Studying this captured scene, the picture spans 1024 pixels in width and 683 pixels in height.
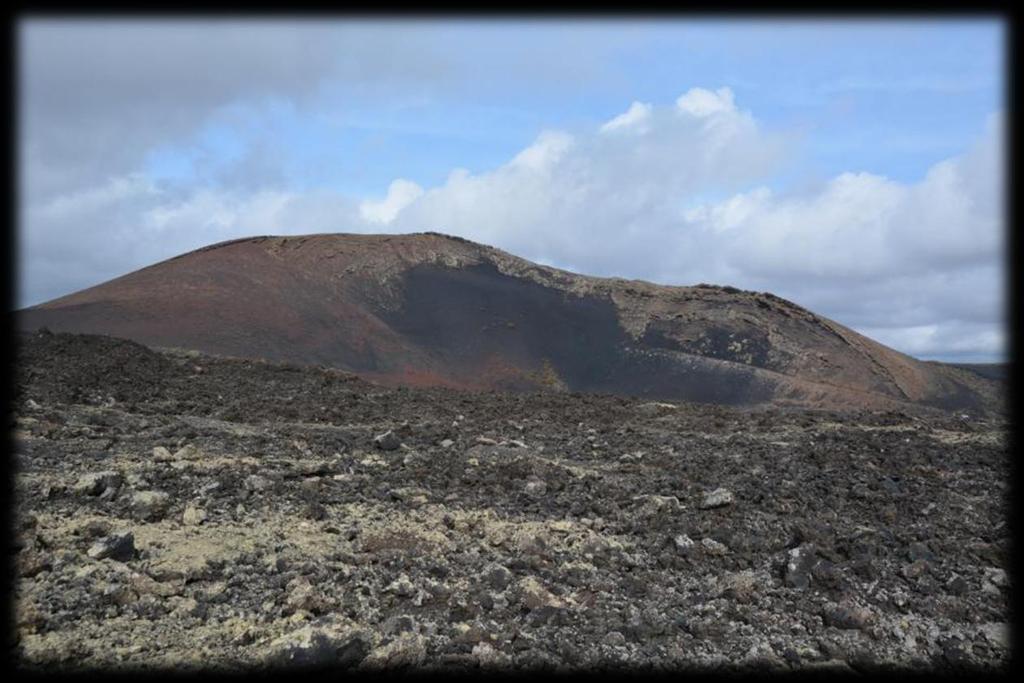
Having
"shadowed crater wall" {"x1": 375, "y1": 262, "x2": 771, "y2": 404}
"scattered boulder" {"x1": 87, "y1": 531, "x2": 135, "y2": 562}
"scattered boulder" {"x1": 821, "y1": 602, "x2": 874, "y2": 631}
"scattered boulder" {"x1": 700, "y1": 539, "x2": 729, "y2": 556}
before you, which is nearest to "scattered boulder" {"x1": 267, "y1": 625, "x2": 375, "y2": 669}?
"scattered boulder" {"x1": 87, "y1": 531, "x2": 135, "y2": 562}

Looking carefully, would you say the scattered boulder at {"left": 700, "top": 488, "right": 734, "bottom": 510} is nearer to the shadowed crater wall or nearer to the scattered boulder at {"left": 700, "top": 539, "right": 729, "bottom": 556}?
the scattered boulder at {"left": 700, "top": 539, "right": 729, "bottom": 556}

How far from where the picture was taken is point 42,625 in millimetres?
3316

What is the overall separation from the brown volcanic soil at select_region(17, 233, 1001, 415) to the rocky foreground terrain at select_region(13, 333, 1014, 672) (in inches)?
155

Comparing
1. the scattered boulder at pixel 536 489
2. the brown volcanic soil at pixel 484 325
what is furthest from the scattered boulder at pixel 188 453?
the brown volcanic soil at pixel 484 325

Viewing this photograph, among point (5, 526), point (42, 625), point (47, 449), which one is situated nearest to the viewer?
point (42, 625)

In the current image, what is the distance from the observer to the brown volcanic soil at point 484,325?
38.0 feet

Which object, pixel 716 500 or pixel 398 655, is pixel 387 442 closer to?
pixel 716 500

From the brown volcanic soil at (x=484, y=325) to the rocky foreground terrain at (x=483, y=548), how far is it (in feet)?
13.0

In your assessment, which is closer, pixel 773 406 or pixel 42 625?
pixel 42 625

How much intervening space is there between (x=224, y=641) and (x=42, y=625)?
0.73m

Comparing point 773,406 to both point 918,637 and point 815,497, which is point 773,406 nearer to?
point 815,497

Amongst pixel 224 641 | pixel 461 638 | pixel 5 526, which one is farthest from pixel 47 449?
pixel 461 638

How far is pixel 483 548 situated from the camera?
14.9ft

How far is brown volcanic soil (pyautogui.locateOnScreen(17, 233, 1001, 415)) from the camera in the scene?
11.6 m
